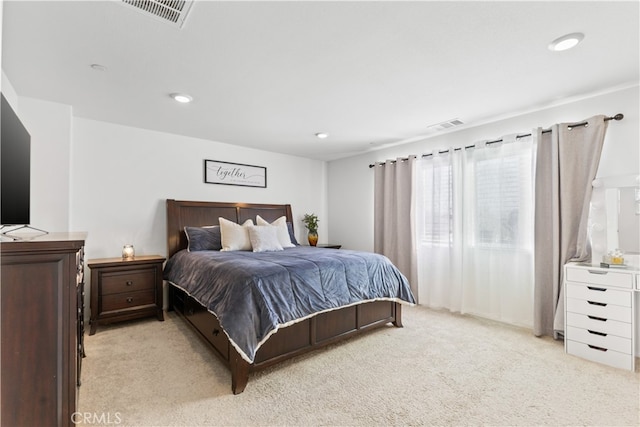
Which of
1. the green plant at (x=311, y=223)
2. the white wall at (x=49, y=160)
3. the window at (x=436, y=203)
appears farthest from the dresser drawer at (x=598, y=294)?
the white wall at (x=49, y=160)

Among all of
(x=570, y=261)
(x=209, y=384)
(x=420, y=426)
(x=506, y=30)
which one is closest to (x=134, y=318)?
(x=209, y=384)

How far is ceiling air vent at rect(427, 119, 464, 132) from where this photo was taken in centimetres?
349

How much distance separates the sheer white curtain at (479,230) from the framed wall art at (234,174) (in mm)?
2471

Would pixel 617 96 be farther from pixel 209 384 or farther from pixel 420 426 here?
pixel 209 384

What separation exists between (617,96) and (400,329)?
2.95m

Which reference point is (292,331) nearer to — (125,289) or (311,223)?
(125,289)

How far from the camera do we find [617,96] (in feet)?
8.67

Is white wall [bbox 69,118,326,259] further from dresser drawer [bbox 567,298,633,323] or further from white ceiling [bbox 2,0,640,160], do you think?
dresser drawer [bbox 567,298,633,323]

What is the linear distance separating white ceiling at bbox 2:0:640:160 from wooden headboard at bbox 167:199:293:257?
1232mm

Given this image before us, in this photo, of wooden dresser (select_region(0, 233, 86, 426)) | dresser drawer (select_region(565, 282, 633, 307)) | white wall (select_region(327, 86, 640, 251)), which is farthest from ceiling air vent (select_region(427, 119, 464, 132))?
wooden dresser (select_region(0, 233, 86, 426))

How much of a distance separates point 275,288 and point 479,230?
261 centimetres

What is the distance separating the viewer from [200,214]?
4172 millimetres

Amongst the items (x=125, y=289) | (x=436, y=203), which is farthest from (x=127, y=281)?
(x=436, y=203)

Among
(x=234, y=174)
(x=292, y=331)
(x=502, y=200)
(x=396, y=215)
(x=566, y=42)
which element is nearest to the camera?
(x=566, y=42)
